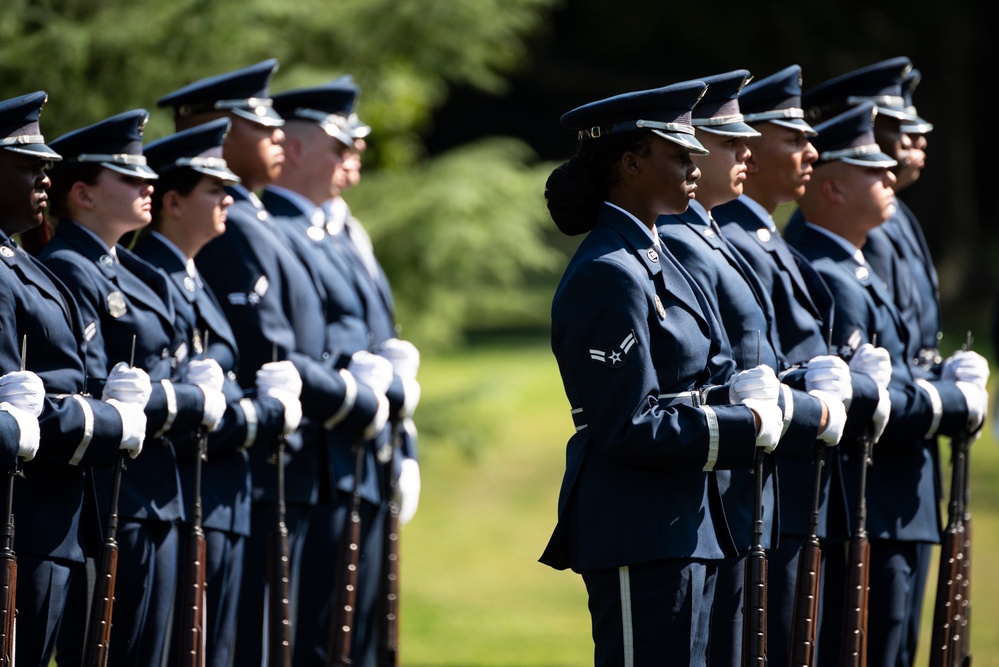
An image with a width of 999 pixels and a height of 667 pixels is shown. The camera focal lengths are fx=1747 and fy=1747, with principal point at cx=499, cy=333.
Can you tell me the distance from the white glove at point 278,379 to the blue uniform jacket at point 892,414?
75.5 inches

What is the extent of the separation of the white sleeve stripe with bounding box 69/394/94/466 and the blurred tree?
3.48m

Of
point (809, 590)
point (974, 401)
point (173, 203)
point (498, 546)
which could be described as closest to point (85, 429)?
point (173, 203)

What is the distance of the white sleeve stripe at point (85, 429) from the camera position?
492 cm

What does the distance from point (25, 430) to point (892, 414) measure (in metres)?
2.92

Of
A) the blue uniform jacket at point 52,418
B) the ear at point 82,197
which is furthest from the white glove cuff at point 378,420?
the blue uniform jacket at point 52,418

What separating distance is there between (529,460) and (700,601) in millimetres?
9776

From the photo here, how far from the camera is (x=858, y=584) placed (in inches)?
221

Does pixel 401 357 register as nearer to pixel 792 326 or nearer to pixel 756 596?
pixel 792 326

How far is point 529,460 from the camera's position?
14.5 meters

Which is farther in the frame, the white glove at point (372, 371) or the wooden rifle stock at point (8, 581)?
the white glove at point (372, 371)

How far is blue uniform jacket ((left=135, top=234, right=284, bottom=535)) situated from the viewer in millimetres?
5910

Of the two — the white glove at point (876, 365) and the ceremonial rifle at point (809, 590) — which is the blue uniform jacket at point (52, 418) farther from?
the white glove at point (876, 365)

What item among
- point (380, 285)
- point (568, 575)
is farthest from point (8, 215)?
point (568, 575)

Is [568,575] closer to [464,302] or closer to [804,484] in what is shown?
[464,302]
